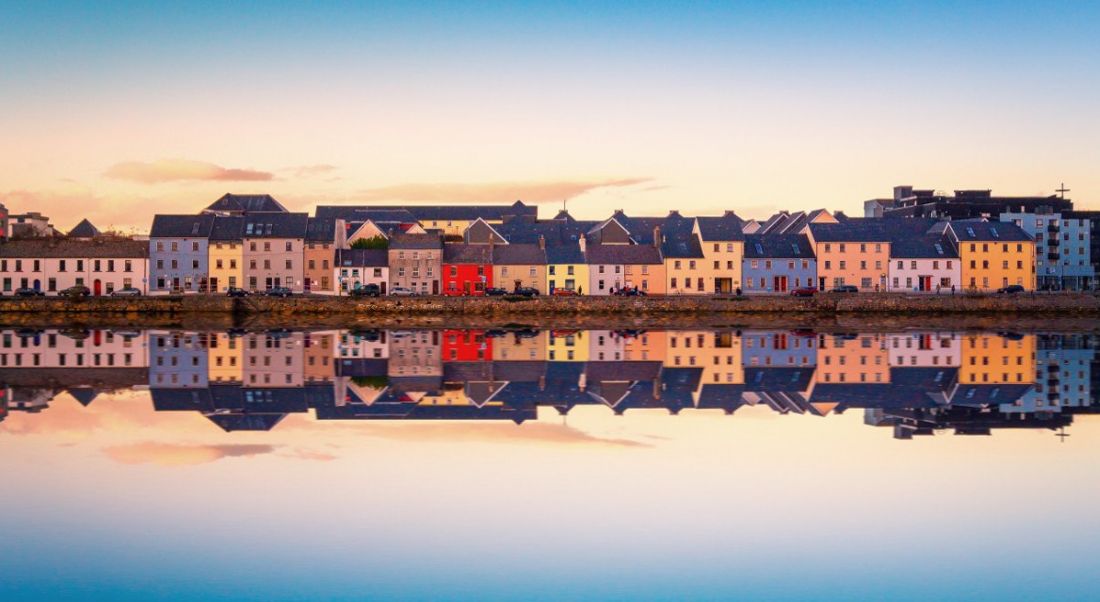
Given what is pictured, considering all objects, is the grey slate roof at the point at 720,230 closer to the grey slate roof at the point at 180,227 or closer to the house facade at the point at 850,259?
the house facade at the point at 850,259

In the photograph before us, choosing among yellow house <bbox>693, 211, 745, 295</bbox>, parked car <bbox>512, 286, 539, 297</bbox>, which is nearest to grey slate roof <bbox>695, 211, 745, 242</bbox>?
yellow house <bbox>693, 211, 745, 295</bbox>

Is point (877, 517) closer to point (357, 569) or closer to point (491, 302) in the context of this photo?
point (357, 569)

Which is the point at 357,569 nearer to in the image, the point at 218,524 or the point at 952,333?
the point at 218,524

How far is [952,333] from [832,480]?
40373mm

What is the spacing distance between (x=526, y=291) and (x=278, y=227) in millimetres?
22935

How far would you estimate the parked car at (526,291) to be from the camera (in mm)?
78275

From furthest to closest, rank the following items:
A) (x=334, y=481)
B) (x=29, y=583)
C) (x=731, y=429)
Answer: (x=731, y=429) < (x=334, y=481) < (x=29, y=583)

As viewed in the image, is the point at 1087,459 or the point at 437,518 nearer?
the point at 437,518

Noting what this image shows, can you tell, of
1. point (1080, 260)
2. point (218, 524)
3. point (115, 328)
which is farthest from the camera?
point (1080, 260)

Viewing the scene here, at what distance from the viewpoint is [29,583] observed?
12.1 metres

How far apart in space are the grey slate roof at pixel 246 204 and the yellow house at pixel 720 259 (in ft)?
133

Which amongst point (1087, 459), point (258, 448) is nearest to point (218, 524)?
point (258, 448)

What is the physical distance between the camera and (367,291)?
3219 inches

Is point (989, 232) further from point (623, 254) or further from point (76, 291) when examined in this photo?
point (76, 291)
